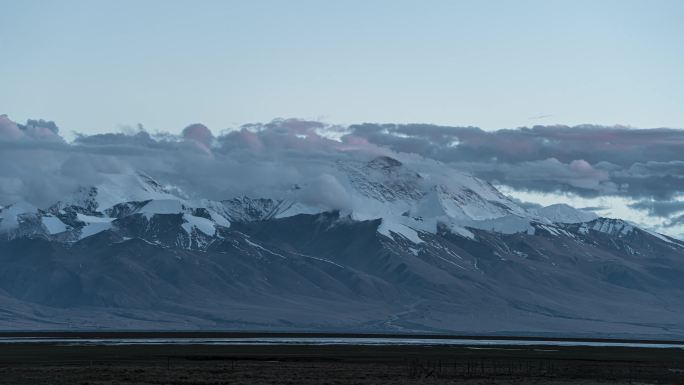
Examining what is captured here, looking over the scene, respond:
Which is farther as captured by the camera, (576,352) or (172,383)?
(576,352)

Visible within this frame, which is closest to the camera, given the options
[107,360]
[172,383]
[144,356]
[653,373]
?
[172,383]

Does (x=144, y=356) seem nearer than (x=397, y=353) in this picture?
Yes

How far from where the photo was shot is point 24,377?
A: 9019cm

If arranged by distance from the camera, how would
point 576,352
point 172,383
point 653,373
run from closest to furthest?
point 172,383 → point 653,373 → point 576,352

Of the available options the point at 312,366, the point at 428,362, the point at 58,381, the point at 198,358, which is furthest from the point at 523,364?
the point at 58,381

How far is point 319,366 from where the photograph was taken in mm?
109062

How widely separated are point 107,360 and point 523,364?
39400 mm

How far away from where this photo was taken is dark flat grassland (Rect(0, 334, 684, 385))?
91250 millimetres

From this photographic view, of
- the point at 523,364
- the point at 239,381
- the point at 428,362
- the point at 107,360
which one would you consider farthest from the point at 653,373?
the point at 107,360

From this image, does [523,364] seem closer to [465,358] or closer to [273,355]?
[465,358]

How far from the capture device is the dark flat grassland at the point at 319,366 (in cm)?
9125

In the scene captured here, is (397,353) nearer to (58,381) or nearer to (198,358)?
(198,358)

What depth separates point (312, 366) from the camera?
109 m

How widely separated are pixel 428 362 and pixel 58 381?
1736 inches
